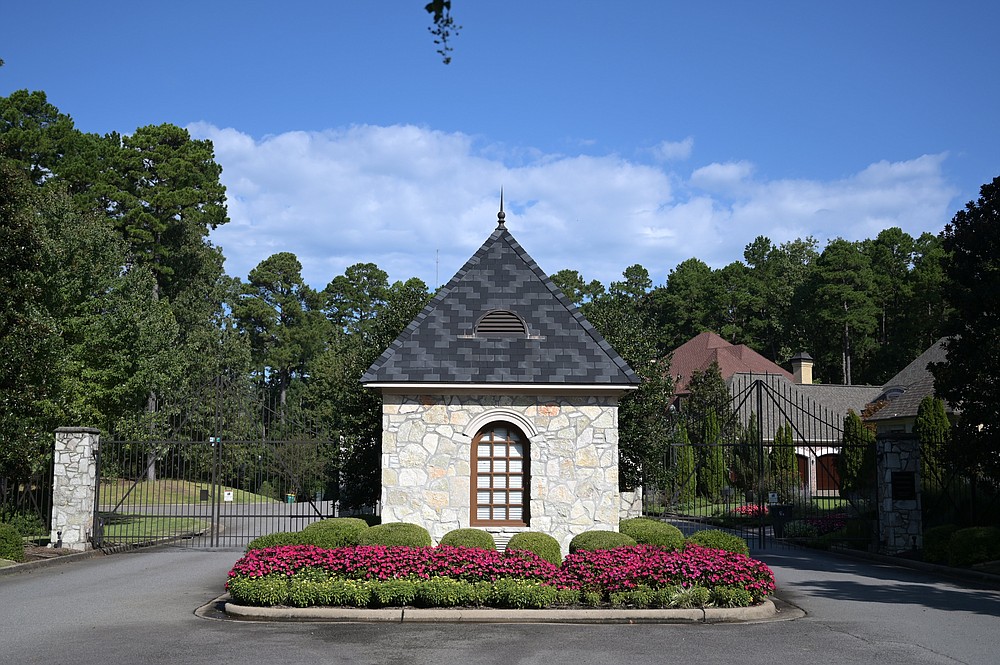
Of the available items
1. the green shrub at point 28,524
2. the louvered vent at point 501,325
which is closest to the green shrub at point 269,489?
the green shrub at point 28,524

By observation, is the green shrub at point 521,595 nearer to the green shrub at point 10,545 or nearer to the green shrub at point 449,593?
the green shrub at point 449,593

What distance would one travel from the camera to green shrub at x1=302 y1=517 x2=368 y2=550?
46.7 feet

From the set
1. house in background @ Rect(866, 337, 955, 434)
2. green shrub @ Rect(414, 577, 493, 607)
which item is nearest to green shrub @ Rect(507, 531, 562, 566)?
green shrub @ Rect(414, 577, 493, 607)

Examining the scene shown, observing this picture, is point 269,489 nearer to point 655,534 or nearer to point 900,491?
point 900,491

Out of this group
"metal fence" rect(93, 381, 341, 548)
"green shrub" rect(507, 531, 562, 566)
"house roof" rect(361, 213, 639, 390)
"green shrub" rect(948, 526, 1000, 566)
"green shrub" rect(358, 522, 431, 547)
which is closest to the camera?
"green shrub" rect(507, 531, 562, 566)

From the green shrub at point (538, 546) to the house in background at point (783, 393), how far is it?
92.7 ft

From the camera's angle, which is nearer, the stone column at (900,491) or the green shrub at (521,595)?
the green shrub at (521,595)

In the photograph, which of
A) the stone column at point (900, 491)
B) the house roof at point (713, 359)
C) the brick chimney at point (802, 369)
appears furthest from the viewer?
the brick chimney at point (802, 369)

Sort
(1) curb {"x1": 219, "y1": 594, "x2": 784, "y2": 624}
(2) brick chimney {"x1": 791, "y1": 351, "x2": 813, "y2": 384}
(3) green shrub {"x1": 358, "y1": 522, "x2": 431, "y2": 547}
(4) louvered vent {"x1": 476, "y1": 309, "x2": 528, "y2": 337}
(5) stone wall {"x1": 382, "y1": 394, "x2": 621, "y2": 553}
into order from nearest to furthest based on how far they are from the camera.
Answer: (1) curb {"x1": 219, "y1": 594, "x2": 784, "y2": 624} < (3) green shrub {"x1": 358, "y1": 522, "x2": 431, "y2": 547} < (5) stone wall {"x1": 382, "y1": 394, "x2": 621, "y2": 553} < (4) louvered vent {"x1": 476, "y1": 309, "x2": 528, "y2": 337} < (2) brick chimney {"x1": 791, "y1": 351, "x2": 813, "y2": 384}

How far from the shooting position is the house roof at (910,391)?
112 ft

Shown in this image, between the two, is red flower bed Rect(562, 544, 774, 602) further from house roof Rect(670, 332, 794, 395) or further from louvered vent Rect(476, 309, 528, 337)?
house roof Rect(670, 332, 794, 395)

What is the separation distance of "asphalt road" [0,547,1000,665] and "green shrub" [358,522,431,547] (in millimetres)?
2514

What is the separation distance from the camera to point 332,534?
14.4 meters

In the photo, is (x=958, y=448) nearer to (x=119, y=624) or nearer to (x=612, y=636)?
(x=612, y=636)
